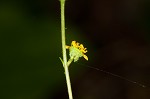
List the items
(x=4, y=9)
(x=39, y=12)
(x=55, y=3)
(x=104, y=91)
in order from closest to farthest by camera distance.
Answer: (x=4, y=9) → (x=39, y=12) → (x=104, y=91) → (x=55, y=3)

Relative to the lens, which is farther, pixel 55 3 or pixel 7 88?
Result: pixel 55 3

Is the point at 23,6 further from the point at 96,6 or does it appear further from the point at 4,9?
the point at 96,6

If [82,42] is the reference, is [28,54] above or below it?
below

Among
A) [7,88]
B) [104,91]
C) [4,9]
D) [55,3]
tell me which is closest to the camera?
[7,88]

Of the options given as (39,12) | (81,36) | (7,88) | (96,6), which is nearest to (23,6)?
(39,12)

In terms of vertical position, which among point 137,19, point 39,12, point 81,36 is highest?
point 137,19

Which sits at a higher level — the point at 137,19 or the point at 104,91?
the point at 137,19

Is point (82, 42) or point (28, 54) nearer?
point (28, 54)
